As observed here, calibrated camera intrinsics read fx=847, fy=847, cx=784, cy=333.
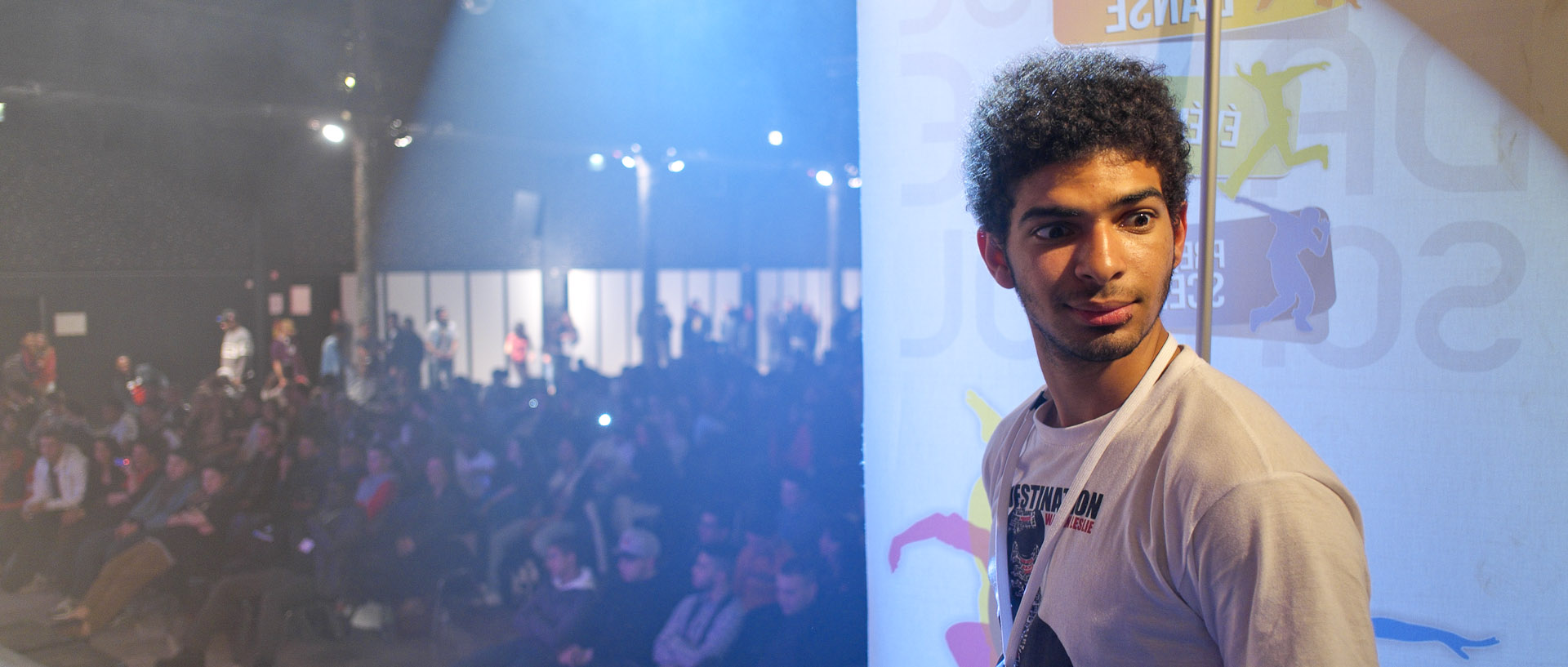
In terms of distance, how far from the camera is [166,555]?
13.4ft

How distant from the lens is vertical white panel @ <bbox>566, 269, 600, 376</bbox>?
25.7ft

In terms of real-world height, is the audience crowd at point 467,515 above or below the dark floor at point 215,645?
above

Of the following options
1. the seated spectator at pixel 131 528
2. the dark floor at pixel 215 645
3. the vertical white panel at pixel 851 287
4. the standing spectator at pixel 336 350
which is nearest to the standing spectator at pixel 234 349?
the standing spectator at pixel 336 350

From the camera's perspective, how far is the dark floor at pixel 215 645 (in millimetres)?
3814

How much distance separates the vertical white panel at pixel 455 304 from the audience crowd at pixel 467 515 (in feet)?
6.47

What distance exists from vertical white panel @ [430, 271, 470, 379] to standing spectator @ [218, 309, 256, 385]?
4.37 feet

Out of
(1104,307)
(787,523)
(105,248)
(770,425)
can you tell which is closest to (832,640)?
(787,523)

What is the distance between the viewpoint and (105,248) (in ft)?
18.6

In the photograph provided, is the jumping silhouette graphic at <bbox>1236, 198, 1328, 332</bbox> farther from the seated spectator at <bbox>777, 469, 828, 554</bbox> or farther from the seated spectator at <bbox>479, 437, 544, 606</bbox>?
the seated spectator at <bbox>479, 437, 544, 606</bbox>

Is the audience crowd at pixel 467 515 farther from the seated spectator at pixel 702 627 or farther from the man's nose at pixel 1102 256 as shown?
the man's nose at pixel 1102 256

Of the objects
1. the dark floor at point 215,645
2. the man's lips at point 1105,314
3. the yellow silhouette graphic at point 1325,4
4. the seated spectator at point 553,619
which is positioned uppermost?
the yellow silhouette graphic at point 1325,4

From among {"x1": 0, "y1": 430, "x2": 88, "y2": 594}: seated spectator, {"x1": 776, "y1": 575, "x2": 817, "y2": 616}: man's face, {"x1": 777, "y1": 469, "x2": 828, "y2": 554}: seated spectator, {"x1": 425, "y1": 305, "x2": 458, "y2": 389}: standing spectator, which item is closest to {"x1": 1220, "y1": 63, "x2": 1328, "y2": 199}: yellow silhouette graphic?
{"x1": 776, "y1": 575, "x2": 817, "y2": 616}: man's face

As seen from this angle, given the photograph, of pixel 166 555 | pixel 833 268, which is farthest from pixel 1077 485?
pixel 833 268

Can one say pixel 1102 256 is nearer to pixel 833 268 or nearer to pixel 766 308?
pixel 766 308
